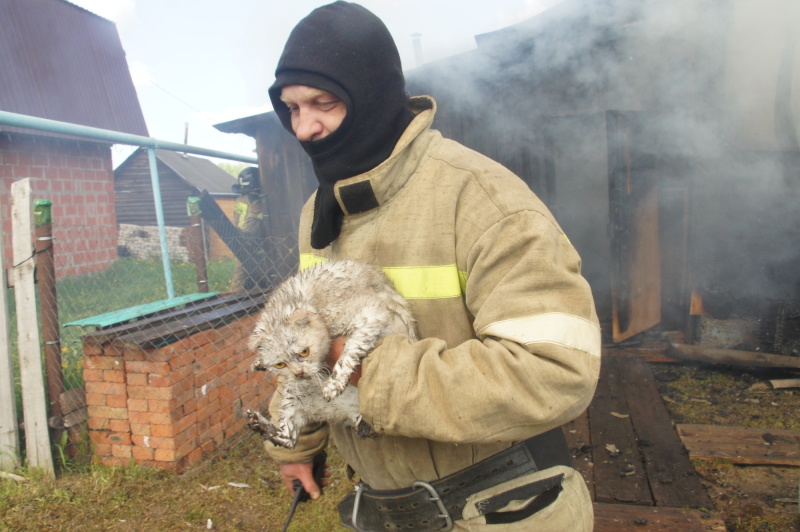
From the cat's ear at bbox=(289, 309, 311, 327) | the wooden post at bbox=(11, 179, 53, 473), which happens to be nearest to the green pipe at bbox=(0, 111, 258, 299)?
the wooden post at bbox=(11, 179, 53, 473)

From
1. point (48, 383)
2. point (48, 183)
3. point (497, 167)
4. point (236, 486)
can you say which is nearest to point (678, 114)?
point (497, 167)

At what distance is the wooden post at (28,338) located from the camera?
13.0 ft

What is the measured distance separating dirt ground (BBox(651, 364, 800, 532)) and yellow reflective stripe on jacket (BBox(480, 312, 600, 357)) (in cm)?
305

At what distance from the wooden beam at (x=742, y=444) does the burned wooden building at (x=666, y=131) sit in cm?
176

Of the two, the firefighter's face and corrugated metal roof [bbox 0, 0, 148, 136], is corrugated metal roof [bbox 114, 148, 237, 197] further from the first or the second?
the firefighter's face

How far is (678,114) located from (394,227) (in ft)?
19.4

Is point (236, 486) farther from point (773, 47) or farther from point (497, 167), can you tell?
point (773, 47)

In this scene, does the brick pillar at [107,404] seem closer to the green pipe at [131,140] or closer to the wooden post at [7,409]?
the wooden post at [7,409]

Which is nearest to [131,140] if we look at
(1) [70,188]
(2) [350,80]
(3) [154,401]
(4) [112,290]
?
(3) [154,401]

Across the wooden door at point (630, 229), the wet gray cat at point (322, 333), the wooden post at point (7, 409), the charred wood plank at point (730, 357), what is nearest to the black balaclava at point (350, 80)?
the wet gray cat at point (322, 333)

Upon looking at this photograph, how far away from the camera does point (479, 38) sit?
6832 millimetres

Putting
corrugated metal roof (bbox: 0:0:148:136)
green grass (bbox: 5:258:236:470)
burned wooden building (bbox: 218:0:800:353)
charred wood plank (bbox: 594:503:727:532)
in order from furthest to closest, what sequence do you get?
1. corrugated metal roof (bbox: 0:0:148:136)
2. green grass (bbox: 5:258:236:470)
3. burned wooden building (bbox: 218:0:800:353)
4. charred wood plank (bbox: 594:503:727:532)

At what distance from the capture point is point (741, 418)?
4.86 m

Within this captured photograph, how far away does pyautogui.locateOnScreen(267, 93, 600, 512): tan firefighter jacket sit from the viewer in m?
1.25
